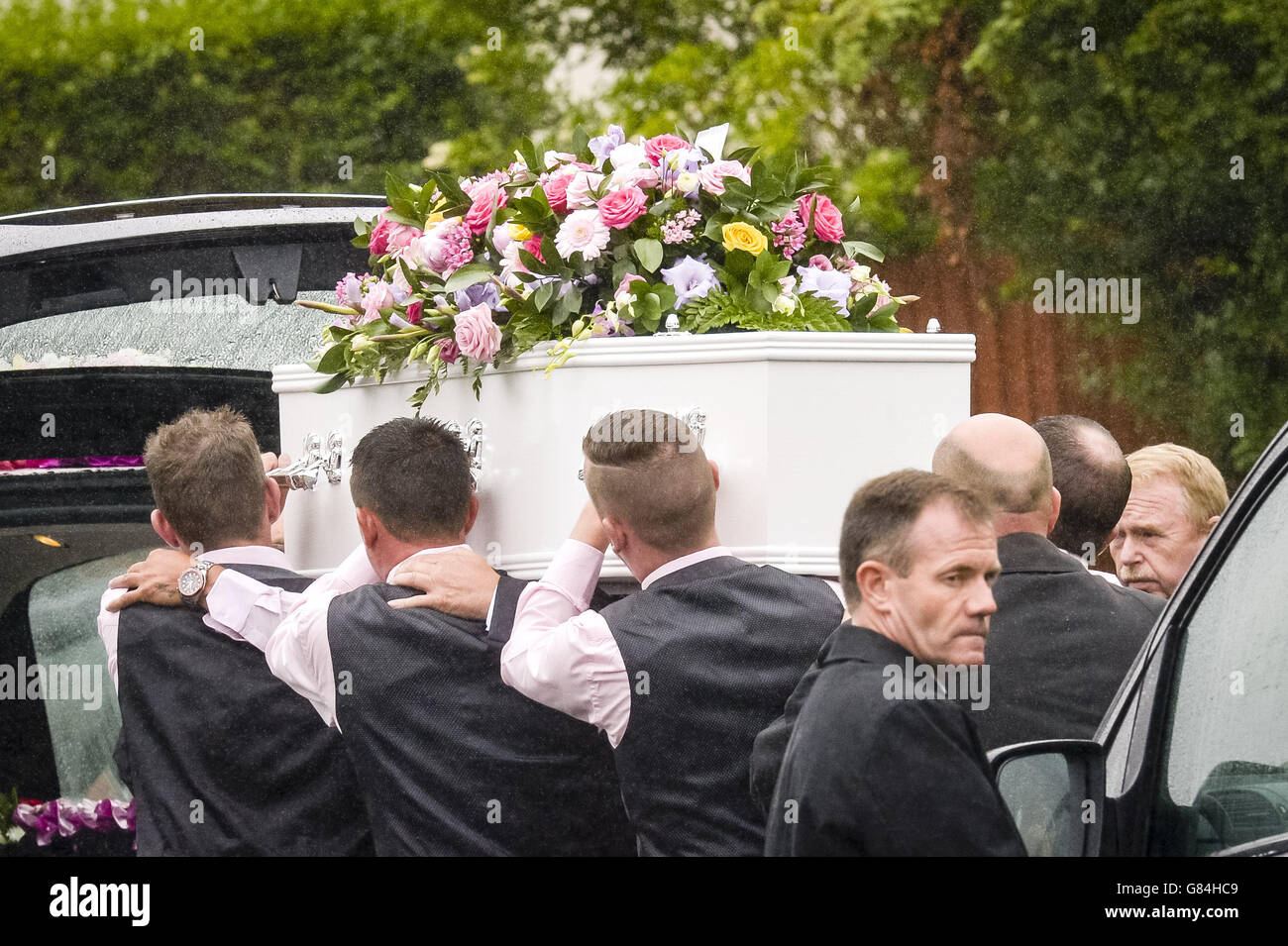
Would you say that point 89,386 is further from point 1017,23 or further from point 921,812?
point 1017,23

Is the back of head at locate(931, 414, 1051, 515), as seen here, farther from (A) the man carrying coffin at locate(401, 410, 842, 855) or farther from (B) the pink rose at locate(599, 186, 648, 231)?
(B) the pink rose at locate(599, 186, 648, 231)

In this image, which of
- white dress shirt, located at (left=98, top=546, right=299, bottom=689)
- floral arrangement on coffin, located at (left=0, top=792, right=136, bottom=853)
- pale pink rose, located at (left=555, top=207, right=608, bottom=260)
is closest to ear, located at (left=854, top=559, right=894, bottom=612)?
pale pink rose, located at (left=555, top=207, right=608, bottom=260)

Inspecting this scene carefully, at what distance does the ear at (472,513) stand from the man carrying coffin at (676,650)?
1.09 feet

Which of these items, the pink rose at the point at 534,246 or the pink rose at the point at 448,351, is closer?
the pink rose at the point at 534,246

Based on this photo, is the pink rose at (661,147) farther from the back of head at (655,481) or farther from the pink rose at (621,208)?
the back of head at (655,481)

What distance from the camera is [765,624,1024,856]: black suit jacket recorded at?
1.98m

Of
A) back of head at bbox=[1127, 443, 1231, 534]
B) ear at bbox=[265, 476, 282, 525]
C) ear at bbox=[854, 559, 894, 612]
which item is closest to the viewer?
ear at bbox=[854, 559, 894, 612]

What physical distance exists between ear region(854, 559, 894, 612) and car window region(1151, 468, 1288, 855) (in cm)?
35

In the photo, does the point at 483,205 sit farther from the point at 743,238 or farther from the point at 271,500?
the point at 271,500

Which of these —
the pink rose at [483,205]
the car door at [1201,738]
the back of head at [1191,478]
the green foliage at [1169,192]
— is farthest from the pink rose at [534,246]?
the green foliage at [1169,192]

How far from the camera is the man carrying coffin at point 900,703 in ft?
A: 6.51

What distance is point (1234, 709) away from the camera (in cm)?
195

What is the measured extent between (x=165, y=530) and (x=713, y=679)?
3.54 ft

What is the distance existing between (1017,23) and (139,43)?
3.71 metres
